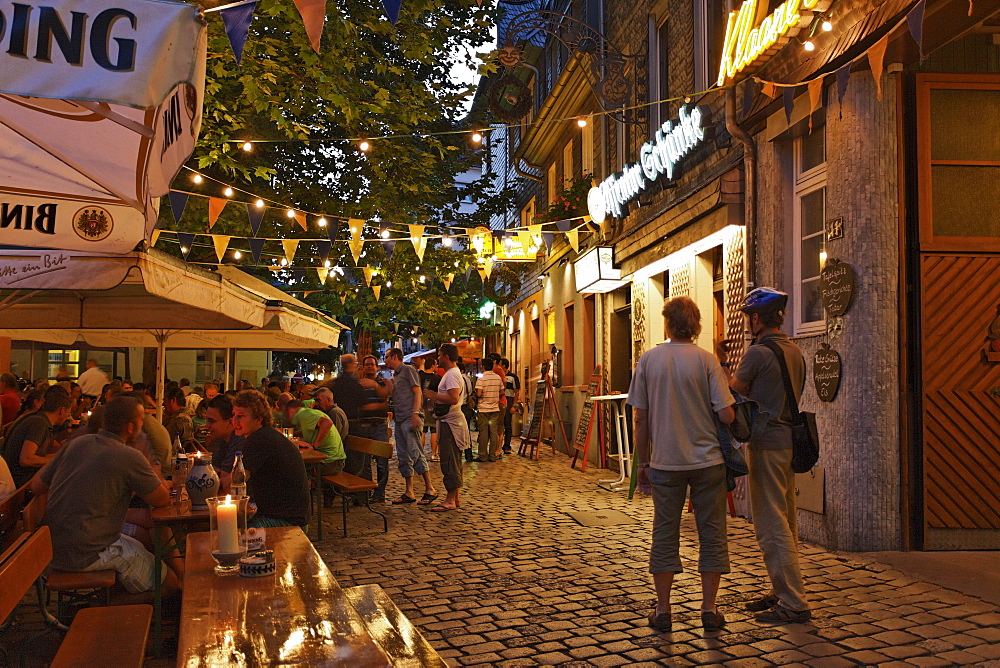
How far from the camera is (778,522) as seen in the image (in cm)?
568

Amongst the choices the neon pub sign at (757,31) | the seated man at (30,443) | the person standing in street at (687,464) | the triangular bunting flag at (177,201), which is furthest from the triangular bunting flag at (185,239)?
the person standing in street at (687,464)

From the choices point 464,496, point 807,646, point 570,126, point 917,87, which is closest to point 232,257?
point 570,126

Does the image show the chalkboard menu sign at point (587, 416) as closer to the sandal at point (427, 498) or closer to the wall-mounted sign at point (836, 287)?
the sandal at point (427, 498)

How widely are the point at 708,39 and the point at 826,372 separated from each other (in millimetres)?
5091

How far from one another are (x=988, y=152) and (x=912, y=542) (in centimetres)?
334

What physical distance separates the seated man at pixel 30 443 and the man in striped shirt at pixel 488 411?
948 cm

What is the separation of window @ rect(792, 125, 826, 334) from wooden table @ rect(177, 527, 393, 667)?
634cm

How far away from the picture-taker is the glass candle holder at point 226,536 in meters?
3.78

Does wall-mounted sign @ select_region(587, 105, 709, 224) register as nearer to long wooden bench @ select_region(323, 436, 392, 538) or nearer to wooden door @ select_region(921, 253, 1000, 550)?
wooden door @ select_region(921, 253, 1000, 550)

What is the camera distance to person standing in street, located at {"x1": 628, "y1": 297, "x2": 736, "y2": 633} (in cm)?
553

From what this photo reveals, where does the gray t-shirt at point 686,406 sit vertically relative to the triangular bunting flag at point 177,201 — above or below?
below

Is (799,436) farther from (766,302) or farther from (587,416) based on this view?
(587,416)

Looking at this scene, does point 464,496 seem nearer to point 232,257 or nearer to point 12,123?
point 12,123

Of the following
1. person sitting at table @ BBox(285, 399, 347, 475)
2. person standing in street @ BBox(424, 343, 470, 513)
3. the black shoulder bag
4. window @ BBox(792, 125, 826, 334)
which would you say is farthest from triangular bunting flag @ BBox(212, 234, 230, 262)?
the black shoulder bag
